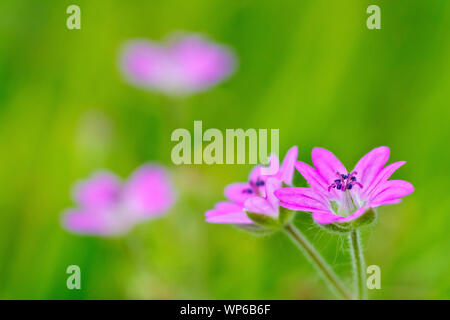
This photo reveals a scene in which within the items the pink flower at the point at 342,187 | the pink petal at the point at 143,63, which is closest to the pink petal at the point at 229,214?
the pink flower at the point at 342,187

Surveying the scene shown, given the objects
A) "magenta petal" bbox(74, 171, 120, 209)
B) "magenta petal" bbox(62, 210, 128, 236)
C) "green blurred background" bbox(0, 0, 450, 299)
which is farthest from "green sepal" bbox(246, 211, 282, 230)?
"magenta petal" bbox(74, 171, 120, 209)

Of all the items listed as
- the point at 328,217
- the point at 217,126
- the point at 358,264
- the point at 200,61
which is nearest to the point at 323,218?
the point at 328,217

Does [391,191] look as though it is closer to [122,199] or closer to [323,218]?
[323,218]

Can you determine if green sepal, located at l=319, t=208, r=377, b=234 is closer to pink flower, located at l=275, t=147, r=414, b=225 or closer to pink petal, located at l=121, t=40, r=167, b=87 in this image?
pink flower, located at l=275, t=147, r=414, b=225

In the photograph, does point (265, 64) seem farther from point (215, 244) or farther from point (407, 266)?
point (407, 266)

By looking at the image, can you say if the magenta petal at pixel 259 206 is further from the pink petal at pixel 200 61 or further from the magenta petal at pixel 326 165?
the pink petal at pixel 200 61
